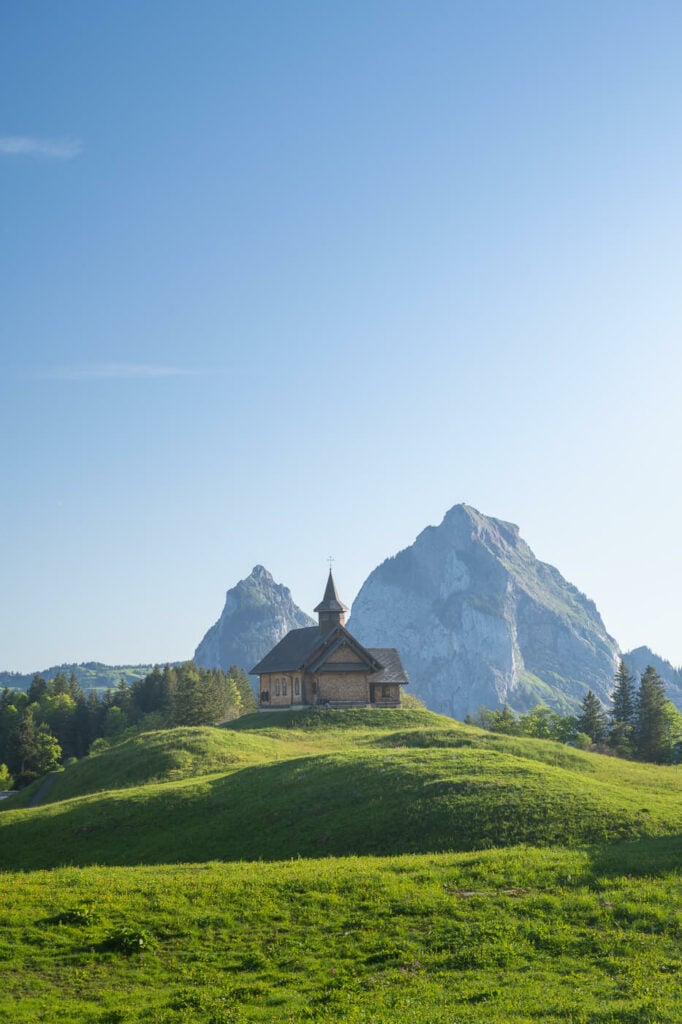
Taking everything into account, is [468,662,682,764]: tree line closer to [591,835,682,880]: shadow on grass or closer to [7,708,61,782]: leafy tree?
[7,708,61,782]: leafy tree

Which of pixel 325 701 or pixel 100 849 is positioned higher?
pixel 325 701

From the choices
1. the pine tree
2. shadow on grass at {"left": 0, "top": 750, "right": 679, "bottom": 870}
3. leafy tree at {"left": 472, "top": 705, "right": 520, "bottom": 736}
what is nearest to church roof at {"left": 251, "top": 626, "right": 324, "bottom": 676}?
leafy tree at {"left": 472, "top": 705, "right": 520, "bottom": 736}

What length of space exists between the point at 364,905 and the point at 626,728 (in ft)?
255

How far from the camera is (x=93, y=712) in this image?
12344cm

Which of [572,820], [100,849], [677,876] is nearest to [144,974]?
[677,876]

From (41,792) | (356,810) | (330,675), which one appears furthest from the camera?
(330,675)

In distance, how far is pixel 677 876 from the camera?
21.3 m

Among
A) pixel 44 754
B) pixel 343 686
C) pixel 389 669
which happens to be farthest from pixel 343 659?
pixel 44 754

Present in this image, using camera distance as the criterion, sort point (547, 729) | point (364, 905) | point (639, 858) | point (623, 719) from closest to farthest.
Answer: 1. point (364, 905)
2. point (639, 858)
3. point (547, 729)
4. point (623, 719)

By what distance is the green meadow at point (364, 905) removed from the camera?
14.5 m

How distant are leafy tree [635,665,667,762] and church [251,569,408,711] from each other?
95.3 feet

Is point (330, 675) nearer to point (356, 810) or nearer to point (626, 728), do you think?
point (626, 728)

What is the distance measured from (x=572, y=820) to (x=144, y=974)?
61.0 ft

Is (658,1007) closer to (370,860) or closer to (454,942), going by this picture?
(454,942)
